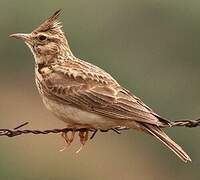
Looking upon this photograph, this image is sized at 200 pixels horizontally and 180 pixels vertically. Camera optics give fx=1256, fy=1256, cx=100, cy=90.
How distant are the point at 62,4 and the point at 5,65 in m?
3.24

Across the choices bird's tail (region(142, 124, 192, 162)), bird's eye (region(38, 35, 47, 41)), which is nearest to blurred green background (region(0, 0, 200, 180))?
bird's eye (region(38, 35, 47, 41))

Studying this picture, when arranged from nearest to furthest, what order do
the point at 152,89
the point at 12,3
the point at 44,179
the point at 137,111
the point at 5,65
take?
the point at 137,111, the point at 44,179, the point at 152,89, the point at 5,65, the point at 12,3

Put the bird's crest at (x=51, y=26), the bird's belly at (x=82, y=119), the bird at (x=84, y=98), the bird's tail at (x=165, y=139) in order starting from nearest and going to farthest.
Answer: the bird's tail at (x=165, y=139) → the bird at (x=84, y=98) → the bird's belly at (x=82, y=119) → the bird's crest at (x=51, y=26)

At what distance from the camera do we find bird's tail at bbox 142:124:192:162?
10672 mm

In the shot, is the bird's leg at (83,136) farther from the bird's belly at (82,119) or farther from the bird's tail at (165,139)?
the bird's tail at (165,139)

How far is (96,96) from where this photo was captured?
1131 cm

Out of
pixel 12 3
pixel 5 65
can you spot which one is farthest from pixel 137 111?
pixel 12 3

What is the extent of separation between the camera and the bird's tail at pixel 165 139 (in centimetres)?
1067

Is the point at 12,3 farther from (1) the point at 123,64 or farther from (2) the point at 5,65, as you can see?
(1) the point at 123,64

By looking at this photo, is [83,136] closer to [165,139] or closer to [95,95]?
[95,95]

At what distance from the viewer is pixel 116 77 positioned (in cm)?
3130

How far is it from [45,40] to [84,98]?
3.23 feet

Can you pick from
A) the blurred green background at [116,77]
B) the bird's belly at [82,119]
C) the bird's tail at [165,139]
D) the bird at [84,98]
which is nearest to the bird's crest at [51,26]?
the bird at [84,98]

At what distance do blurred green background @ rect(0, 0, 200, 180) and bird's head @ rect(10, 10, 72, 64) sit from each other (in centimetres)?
1196
